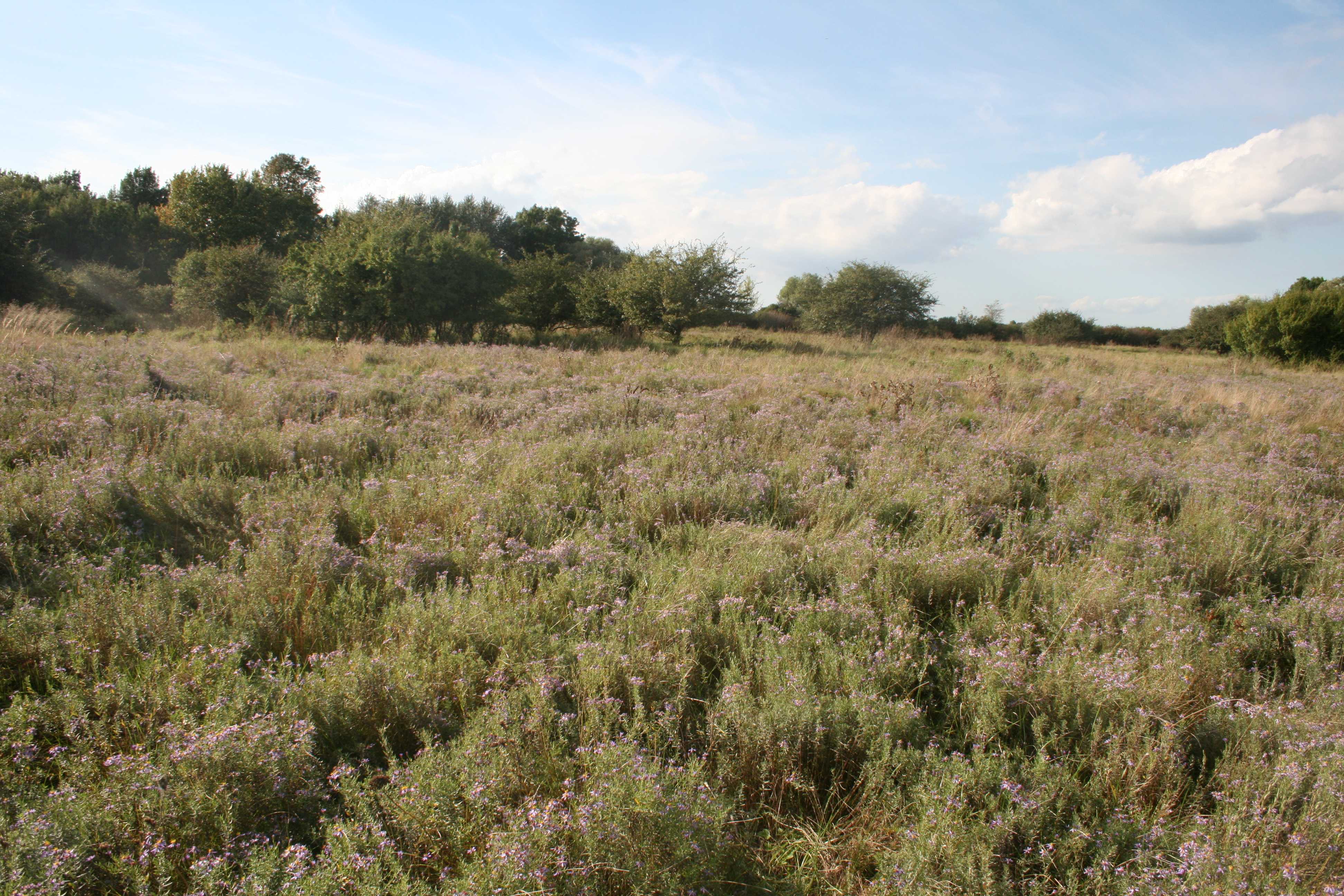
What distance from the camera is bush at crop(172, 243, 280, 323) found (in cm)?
2156

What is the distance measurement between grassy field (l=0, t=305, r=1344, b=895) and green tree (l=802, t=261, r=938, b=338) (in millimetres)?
24023

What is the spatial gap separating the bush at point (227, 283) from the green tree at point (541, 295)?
7766 millimetres

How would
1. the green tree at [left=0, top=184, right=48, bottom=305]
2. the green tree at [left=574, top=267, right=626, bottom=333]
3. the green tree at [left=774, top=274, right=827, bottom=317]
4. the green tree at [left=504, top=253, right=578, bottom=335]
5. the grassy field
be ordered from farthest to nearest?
the green tree at [left=774, top=274, right=827, bottom=317]
the green tree at [left=504, top=253, right=578, bottom=335]
the green tree at [left=574, top=267, right=626, bottom=333]
the green tree at [left=0, top=184, right=48, bottom=305]
the grassy field

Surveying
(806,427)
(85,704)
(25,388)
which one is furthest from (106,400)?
(806,427)

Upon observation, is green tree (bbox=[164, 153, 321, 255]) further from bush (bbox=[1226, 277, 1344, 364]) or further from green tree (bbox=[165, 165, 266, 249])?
bush (bbox=[1226, 277, 1344, 364])

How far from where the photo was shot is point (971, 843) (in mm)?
2262

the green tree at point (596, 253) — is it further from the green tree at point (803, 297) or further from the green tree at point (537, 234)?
the green tree at point (803, 297)

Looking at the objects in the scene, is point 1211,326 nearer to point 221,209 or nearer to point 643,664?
point 643,664

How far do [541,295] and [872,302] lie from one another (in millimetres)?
15766

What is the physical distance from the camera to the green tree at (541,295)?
24.1 metres

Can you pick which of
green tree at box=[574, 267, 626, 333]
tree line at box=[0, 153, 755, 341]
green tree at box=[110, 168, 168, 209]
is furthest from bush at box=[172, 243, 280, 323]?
green tree at box=[110, 168, 168, 209]

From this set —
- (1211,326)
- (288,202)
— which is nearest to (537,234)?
(288,202)

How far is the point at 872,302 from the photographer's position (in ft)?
101

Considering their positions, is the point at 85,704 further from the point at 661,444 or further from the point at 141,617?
the point at 661,444
